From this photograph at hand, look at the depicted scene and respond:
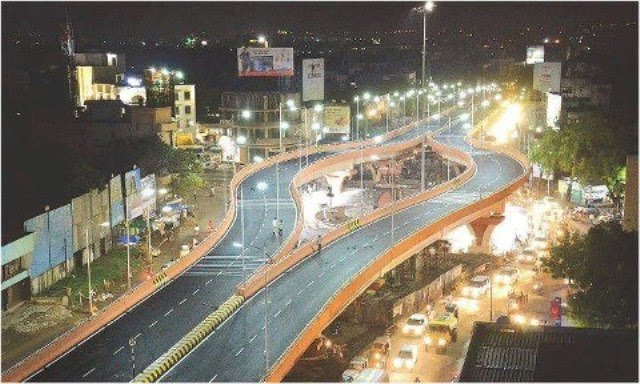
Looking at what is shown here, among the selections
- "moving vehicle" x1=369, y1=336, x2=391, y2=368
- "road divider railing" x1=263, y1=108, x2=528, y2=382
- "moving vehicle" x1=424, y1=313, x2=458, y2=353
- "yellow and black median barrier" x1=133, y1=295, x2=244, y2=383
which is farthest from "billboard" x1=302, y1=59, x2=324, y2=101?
"yellow and black median barrier" x1=133, y1=295, x2=244, y2=383

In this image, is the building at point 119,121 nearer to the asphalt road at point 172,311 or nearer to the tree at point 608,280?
the asphalt road at point 172,311

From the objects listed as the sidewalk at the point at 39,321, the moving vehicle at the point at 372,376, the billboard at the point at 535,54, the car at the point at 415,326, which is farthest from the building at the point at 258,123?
the billboard at the point at 535,54

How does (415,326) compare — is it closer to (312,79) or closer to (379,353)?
(379,353)

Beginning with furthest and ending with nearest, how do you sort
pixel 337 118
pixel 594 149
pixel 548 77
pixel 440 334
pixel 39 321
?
1. pixel 548 77
2. pixel 337 118
3. pixel 594 149
4. pixel 440 334
5. pixel 39 321

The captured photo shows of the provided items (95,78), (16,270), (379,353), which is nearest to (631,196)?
(379,353)

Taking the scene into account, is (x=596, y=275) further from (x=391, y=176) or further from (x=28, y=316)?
(x=391, y=176)

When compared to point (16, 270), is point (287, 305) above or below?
below
